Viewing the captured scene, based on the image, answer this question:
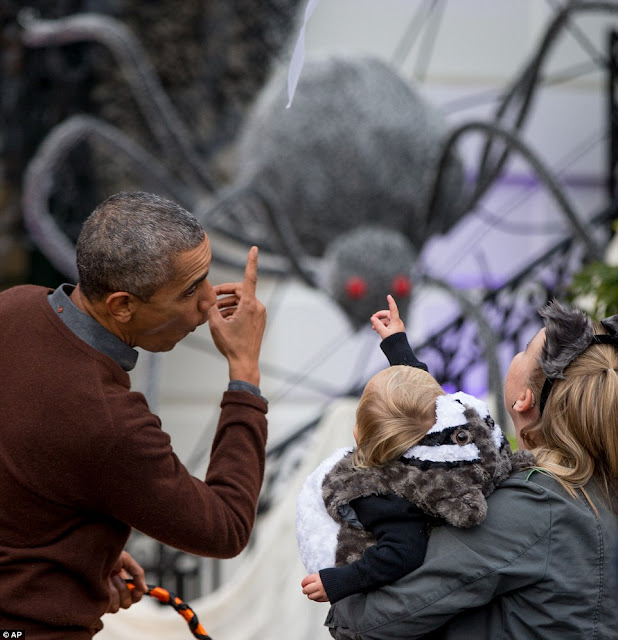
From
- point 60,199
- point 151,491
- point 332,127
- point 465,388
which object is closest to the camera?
point 151,491

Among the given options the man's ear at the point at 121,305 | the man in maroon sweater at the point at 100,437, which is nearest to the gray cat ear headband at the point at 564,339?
the man in maroon sweater at the point at 100,437

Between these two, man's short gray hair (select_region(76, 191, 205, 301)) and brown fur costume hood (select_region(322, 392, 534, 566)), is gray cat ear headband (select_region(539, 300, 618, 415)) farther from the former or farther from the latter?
man's short gray hair (select_region(76, 191, 205, 301))

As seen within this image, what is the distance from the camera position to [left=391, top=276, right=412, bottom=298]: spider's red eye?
3215 millimetres

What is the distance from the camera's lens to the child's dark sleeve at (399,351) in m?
1.30

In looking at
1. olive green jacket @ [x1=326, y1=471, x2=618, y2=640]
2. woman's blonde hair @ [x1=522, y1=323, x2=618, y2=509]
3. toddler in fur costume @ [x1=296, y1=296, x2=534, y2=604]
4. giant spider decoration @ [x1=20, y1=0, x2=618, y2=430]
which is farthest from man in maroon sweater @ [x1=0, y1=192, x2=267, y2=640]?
giant spider decoration @ [x1=20, y1=0, x2=618, y2=430]

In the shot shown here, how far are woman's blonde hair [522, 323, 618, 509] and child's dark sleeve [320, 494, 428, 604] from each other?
0.19 meters

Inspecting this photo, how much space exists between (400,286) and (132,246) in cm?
219

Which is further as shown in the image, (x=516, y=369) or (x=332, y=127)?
(x=332, y=127)

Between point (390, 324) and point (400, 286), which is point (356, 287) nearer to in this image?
point (400, 286)

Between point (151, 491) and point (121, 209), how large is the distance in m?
0.35

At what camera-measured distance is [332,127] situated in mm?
3305

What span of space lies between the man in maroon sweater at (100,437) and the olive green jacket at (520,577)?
0.23 meters

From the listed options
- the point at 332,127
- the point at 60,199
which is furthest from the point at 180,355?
the point at 332,127

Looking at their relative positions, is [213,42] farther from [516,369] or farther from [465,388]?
[516,369]
